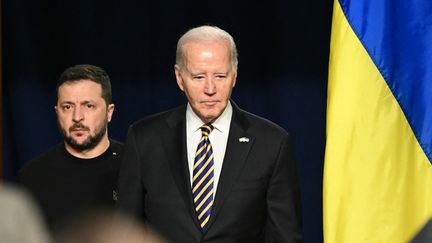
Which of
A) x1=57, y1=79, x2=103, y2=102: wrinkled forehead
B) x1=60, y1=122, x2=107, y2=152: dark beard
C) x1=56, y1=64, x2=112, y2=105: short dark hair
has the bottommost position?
x1=60, y1=122, x2=107, y2=152: dark beard

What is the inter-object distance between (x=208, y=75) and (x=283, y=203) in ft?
1.27

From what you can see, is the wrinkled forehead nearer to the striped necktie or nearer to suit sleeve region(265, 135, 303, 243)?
the striped necktie

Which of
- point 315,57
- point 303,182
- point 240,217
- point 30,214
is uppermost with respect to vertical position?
point 30,214

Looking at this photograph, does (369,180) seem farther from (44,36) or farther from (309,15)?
(44,36)

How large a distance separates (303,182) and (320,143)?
7.8 inches

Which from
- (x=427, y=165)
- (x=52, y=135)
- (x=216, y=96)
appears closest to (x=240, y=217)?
(x=216, y=96)

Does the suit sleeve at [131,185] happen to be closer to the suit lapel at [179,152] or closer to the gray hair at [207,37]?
the suit lapel at [179,152]

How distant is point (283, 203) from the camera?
1.96 metres

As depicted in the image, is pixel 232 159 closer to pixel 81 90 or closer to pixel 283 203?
pixel 283 203

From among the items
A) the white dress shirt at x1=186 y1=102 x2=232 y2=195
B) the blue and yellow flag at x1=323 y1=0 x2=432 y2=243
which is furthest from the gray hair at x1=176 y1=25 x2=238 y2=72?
the blue and yellow flag at x1=323 y1=0 x2=432 y2=243

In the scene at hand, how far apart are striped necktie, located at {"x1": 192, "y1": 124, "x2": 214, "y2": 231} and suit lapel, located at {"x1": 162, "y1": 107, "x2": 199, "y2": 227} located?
0.06 ft

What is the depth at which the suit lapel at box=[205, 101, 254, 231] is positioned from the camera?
1.97 metres

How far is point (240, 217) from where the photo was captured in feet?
6.40

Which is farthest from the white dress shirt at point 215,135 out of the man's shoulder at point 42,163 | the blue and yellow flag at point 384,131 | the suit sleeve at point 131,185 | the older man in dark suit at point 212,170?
the man's shoulder at point 42,163
